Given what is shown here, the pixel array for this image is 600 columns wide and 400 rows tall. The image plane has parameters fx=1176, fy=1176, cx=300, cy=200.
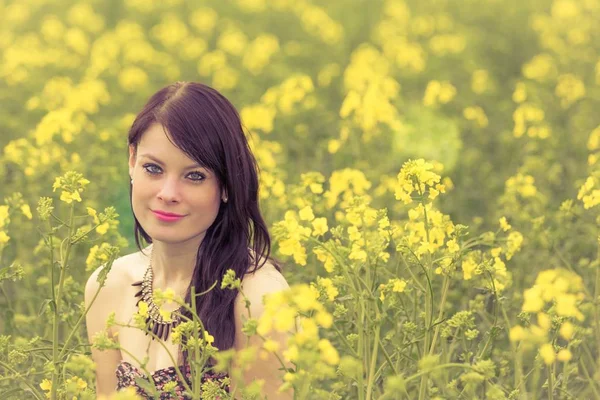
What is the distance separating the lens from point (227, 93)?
788 cm

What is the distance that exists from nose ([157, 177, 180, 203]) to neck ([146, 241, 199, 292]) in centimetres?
21

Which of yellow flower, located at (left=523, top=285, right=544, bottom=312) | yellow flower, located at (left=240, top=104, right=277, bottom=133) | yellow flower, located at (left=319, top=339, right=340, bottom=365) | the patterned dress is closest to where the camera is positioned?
yellow flower, located at (left=319, top=339, right=340, bottom=365)

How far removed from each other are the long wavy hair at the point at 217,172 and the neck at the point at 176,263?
0.17ft

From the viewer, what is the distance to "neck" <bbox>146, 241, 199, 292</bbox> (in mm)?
3023

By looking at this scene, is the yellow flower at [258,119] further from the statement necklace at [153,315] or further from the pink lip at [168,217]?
the pink lip at [168,217]

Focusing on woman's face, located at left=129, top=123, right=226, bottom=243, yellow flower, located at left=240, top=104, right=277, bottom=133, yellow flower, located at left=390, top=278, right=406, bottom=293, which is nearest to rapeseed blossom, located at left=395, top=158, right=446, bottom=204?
yellow flower, located at left=390, top=278, right=406, bottom=293

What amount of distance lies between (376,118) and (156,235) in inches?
106

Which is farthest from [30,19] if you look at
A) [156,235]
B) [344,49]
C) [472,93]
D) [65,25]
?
[156,235]

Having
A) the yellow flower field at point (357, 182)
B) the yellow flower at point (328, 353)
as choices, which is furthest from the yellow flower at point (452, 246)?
the yellow flower at point (328, 353)

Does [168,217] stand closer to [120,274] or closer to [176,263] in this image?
[176,263]

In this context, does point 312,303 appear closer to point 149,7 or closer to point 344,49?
point 344,49

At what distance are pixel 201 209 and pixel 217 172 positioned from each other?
0.10 metres

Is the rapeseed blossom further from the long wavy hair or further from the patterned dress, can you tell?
the patterned dress

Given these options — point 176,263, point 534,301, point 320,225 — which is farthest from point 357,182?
point 534,301
